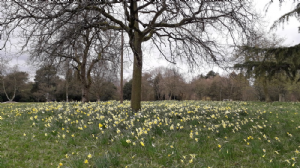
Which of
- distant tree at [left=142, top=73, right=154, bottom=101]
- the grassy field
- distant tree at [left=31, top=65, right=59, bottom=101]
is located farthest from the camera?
distant tree at [left=142, top=73, right=154, bottom=101]

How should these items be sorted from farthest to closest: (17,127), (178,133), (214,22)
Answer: (214,22) → (17,127) → (178,133)

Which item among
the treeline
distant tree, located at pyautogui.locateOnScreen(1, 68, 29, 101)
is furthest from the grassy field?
distant tree, located at pyautogui.locateOnScreen(1, 68, 29, 101)

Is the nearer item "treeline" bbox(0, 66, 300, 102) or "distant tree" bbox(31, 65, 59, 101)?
"treeline" bbox(0, 66, 300, 102)

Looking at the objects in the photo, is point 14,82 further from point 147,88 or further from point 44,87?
point 147,88

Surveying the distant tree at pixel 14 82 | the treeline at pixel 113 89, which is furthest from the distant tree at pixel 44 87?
the distant tree at pixel 14 82

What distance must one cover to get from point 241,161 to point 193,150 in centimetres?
86

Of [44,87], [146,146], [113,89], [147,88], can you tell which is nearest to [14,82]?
[44,87]

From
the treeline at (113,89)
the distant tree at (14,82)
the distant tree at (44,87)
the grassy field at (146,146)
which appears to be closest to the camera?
the grassy field at (146,146)

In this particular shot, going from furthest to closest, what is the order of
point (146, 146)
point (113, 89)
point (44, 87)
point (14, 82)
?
point (113, 89)
point (44, 87)
point (14, 82)
point (146, 146)

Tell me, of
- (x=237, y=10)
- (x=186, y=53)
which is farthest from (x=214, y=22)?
(x=186, y=53)

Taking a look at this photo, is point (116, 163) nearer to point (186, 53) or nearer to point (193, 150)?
point (193, 150)

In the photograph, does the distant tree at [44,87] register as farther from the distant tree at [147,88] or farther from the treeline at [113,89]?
the distant tree at [147,88]

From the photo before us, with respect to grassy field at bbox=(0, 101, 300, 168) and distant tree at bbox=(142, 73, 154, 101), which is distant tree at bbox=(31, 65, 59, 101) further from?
grassy field at bbox=(0, 101, 300, 168)

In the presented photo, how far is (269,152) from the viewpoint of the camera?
3.81 metres
